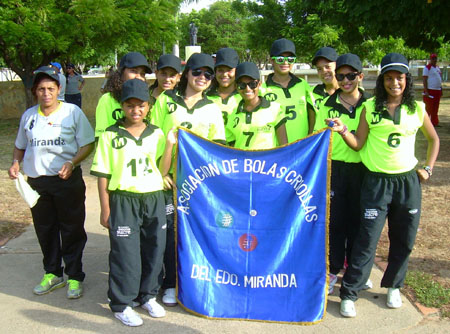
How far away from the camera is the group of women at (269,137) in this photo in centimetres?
369

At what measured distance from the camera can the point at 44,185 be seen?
13.1ft

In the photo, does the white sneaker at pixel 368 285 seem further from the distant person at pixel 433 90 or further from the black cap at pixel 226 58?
the distant person at pixel 433 90

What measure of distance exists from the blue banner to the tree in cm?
922

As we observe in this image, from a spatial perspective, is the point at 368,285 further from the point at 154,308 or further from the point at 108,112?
the point at 108,112

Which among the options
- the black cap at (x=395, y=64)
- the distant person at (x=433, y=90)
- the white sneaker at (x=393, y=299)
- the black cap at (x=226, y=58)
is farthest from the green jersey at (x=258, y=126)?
the distant person at (x=433, y=90)

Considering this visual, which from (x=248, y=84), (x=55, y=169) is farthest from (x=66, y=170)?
(x=248, y=84)

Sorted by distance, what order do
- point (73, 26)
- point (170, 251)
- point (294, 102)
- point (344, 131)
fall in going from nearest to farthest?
point (344, 131) < point (170, 251) < point (294, 102) < point (73, 26)

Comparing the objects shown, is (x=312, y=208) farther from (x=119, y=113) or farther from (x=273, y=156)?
(x=119, y=113)

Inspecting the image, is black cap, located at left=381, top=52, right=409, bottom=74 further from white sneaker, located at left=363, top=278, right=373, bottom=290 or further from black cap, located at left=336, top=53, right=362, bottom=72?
white sneaker, located at left=363, top=278, right=373, bottom=290

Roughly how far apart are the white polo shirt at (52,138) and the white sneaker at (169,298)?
4.33 feet

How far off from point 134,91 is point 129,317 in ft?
5.42

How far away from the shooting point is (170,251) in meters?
4.00

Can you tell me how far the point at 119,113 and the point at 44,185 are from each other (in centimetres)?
84

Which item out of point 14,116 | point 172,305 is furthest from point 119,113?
point 14,116
